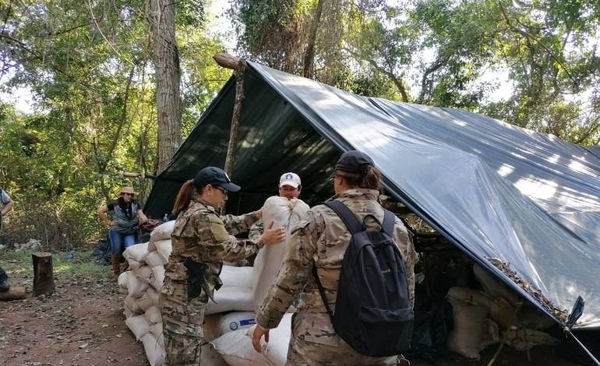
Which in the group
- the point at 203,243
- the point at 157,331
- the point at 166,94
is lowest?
the point at 157,331

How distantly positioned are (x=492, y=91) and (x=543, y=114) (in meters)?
1.45

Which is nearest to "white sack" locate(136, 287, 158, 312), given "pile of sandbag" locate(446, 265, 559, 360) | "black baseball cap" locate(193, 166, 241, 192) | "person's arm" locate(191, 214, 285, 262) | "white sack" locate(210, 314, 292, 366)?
"white sack" locate(210, 314, 292, 366)

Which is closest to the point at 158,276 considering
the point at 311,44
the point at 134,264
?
the point at 134,264

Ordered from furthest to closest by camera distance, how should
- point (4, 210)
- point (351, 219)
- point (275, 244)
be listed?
point (4, 210), point (275, 244), point (351, 219)

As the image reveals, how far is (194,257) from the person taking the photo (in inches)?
99.3

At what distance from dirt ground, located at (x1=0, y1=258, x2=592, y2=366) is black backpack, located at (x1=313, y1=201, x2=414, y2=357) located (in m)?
2.10

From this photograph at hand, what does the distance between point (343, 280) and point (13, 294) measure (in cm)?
486

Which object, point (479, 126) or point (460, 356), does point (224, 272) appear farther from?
point (479, 126)

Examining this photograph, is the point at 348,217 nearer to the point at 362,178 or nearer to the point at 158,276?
the point at 362,178

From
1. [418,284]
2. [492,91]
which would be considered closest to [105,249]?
[418,284]

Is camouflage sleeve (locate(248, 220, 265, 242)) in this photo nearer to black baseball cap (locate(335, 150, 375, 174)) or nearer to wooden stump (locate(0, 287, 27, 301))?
black baseball cap (locate(335, 150, 375, 174))

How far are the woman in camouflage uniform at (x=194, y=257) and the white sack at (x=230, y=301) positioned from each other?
44 centimetres

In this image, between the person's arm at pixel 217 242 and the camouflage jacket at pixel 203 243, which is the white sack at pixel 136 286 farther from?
the person's arm at pixel 217 242

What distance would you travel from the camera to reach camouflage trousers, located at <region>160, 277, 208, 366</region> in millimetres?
2508
